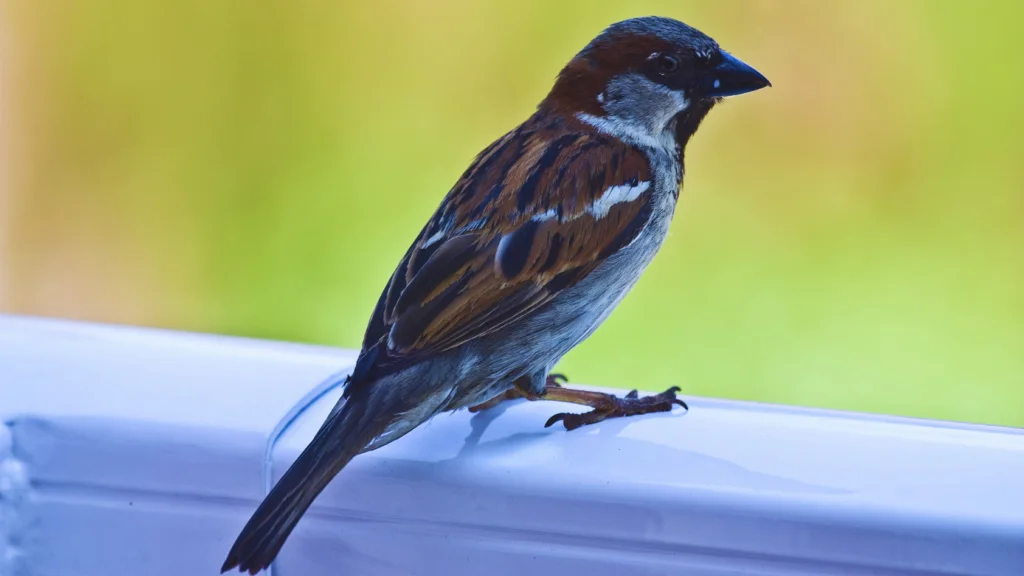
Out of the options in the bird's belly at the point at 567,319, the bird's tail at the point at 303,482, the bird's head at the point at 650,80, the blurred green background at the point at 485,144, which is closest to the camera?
the bird's tail at the point at 303,482

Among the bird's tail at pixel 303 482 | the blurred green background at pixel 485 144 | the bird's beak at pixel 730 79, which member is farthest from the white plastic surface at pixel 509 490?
the blurred green background at pixel 485 144

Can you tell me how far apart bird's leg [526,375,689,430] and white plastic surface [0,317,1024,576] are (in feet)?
0.16

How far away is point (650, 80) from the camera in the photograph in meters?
1.46

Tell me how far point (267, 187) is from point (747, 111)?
1.02m

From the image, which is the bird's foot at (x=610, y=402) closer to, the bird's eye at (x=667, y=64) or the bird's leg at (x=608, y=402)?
the bird's leg at (x=608, y=402)

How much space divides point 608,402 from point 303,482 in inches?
17.8

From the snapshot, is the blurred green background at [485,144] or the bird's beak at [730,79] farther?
the blurred green background at [485,144]

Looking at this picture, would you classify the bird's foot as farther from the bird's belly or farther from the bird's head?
the bird's head

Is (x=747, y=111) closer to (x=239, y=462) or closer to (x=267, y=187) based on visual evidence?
(x=267, y=187)

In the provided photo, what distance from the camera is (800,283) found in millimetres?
2125

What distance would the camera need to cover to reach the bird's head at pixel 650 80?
142cm

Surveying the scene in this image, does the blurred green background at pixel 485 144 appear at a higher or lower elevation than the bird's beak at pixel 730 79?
lower

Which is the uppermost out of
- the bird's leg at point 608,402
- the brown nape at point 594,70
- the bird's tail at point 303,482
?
the brown nape at point 594,70

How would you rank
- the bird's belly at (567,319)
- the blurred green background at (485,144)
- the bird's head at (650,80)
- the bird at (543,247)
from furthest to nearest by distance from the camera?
the blurred green background at (485,144), the bird's head at (650,80), the bird's belly at (567,319), the bird at (543,247)
